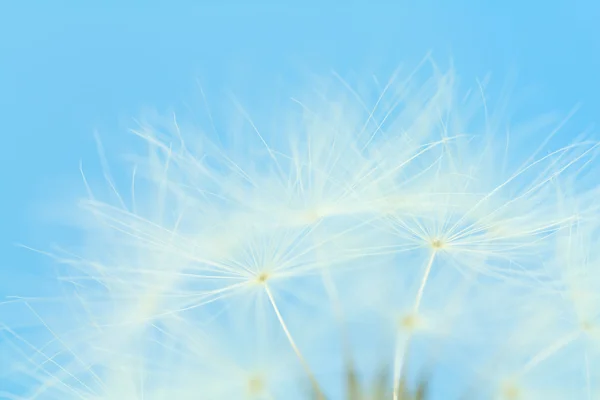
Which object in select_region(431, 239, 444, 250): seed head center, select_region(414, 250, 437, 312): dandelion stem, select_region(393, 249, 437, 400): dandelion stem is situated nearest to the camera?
select_region(393, 249, 437, 400): dandelion stem

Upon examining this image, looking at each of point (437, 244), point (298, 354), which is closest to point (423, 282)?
point (437, 244)

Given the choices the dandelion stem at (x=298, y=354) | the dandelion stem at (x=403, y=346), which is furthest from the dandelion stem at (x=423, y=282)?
the dandelion stem at (x=298, y=354)

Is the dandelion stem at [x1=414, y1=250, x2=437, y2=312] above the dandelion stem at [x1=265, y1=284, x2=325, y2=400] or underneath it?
above

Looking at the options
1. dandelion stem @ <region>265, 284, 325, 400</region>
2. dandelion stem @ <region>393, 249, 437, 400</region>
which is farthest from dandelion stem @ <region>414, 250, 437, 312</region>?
dandelion stem @ <region>265, 284, 325, 400</region>

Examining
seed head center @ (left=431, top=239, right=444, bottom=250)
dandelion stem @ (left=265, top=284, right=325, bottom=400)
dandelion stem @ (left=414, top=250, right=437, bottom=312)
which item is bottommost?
dandelion stem @ (left=265, top=284, right=325, bottom=400)

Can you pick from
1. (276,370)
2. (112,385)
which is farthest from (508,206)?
(112,385)

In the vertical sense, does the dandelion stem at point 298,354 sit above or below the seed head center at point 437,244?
below

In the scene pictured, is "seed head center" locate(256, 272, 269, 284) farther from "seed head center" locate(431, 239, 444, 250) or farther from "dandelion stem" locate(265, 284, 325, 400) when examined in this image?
"seed head center" locate(431, 239, 444, 250)

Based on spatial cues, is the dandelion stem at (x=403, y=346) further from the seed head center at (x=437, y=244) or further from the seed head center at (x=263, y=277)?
the seed head center at (x=263, y=277)

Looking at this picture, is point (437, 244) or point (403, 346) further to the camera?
point (437, 244)

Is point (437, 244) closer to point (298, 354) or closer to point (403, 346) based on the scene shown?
point (403, 346)

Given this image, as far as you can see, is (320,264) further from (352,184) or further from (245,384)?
(245,384)
